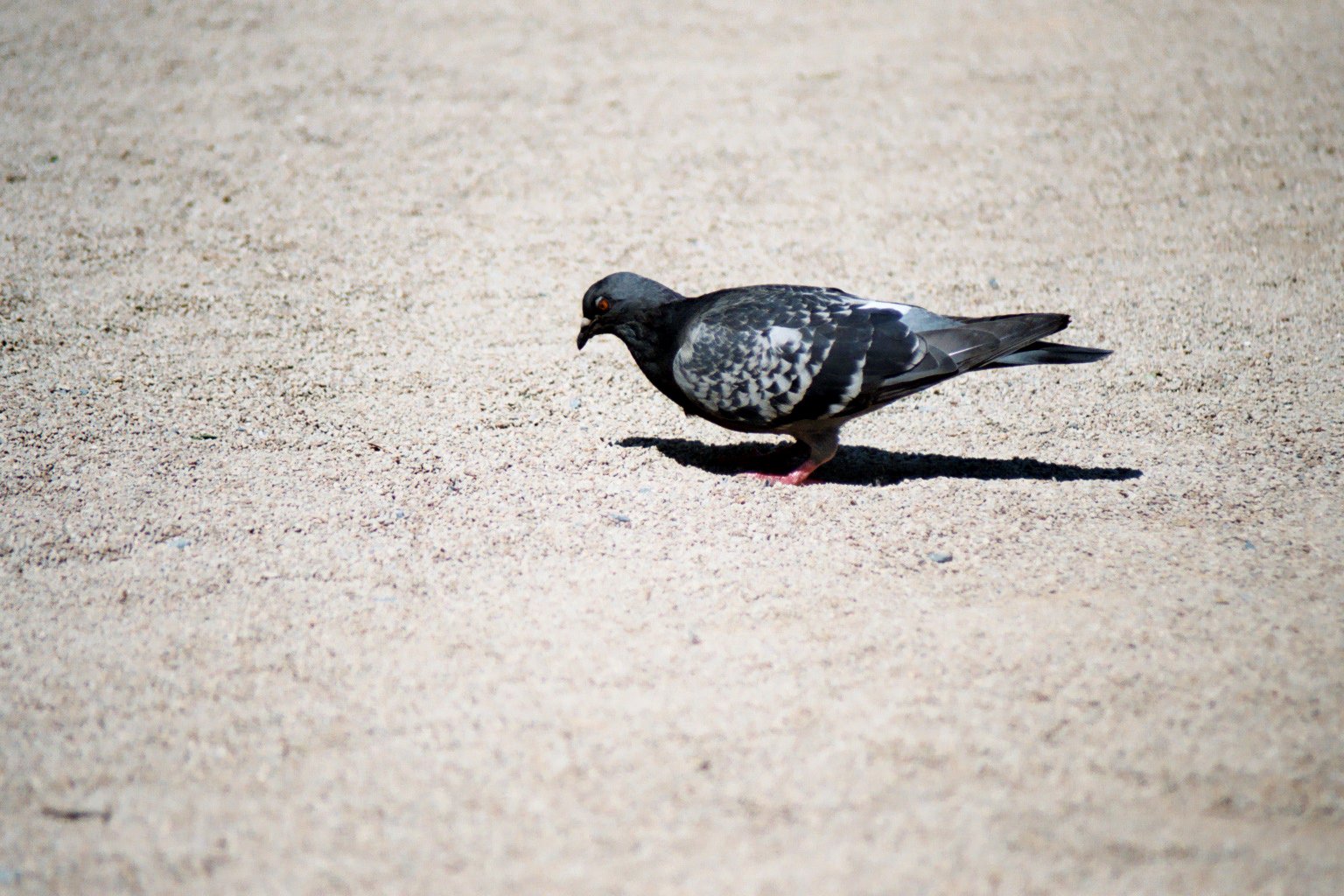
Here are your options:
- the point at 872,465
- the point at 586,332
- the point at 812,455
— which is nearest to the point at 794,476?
the point at 812,455

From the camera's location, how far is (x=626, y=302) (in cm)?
500

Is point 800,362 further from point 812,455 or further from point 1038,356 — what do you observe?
point 1038,356

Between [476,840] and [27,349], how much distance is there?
445 centimetres

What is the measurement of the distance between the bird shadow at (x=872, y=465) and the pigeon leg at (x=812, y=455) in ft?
0.26

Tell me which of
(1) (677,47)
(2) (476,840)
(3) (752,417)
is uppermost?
(1) (677,47)

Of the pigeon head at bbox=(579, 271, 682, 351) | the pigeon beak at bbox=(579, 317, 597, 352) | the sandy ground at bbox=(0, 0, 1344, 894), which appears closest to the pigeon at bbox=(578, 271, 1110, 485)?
the pigeon head at bbox=(579, 271, 682, 351)

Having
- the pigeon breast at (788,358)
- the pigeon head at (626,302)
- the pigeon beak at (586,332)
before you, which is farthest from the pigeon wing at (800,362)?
the pigeon beak at (586,332)

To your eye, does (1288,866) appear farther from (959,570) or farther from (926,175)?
(926,175)

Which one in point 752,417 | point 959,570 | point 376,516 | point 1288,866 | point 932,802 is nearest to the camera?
point 1288,866

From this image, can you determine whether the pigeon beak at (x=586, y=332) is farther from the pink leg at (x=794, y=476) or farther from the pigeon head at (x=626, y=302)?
the pink leg at (x=794, y=476)

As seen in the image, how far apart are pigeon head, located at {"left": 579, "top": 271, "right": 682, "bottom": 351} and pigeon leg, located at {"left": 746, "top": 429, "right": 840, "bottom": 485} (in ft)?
2.90

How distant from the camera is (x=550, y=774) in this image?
2.88 m

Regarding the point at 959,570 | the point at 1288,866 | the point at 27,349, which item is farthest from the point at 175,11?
the point at 1288,866

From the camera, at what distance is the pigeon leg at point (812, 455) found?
186 inches
